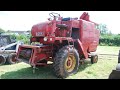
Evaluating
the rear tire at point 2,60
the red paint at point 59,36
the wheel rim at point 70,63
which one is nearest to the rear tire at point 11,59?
the rear tire at point 2,60

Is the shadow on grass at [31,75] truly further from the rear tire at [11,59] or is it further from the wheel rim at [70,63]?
the rear tire at [11,59]

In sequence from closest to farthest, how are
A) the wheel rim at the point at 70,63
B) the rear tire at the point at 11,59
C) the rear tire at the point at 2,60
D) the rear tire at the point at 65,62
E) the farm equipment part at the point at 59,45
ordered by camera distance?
the rear tire at the point at 65,62 → the farm equipment part at the point at 59,45 → the wheel rim at the point at 70,63 → the rear tire at the point at 2,60 → the rear tire at the point at 11,59

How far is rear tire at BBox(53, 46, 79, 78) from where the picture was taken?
6.37 meters

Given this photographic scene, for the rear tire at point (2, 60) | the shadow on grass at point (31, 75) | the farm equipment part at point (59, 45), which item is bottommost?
the shadow on grass at point (31, 75)

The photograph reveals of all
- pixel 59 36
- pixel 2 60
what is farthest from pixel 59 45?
pixel 2 60

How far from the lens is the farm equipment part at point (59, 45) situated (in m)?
6.52

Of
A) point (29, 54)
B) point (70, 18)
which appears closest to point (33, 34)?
point (29, 54)

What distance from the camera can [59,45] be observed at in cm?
734

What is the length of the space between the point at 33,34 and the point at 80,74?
2.29 metres

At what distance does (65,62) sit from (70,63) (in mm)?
526

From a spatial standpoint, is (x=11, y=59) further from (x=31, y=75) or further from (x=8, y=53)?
(x=31, y=75)

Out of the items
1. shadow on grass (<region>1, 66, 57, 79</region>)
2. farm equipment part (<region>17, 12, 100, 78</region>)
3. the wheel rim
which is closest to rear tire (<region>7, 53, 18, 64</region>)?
farm equipment part (<region>17, 12, 100, 78</region>)

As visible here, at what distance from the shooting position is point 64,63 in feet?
21.3
